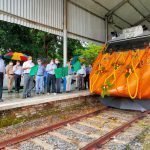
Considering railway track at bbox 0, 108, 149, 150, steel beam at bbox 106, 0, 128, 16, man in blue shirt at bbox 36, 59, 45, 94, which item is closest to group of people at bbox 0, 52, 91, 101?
man in blue shirt at bbox 36, 59, 45, 94

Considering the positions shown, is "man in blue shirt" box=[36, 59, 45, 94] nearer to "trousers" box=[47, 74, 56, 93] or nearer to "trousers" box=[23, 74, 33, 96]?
"trousers" box=[47, 74, 56, 93]

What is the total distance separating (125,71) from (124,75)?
185mm

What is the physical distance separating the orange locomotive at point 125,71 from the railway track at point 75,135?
831mm

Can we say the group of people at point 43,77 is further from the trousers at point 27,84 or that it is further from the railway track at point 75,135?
the railway track at point 75,135

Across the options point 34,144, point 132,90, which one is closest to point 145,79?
point 132,90

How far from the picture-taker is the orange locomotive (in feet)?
26.6

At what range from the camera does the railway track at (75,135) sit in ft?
17.6

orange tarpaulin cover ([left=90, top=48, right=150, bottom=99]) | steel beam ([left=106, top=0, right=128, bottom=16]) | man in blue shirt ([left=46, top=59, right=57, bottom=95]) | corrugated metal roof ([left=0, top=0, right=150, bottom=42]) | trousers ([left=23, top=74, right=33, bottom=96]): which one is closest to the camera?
orange tarpaulin cover ([left=90, top=48, right=150, bottom=99])

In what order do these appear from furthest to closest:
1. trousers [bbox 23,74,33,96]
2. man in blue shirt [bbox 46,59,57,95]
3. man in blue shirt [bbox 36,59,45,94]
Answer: man in blue shirt [bbox 46,59,57,95]
man in blue shirt [bbox 36,59,45,94]
trousers [bbox 23,74,33,96]

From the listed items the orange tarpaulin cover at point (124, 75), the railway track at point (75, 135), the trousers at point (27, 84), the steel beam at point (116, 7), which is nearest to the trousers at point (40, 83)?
the trousers at point (27, 84)

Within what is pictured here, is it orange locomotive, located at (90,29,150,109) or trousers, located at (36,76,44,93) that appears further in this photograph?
trousers, located at (36,76,44,93)

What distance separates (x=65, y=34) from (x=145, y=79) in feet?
18.7

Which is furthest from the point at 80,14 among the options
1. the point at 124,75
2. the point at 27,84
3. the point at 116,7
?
the point at 124,75

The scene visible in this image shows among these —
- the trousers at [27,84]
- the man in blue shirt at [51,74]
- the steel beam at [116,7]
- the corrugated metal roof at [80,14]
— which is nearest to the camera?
the trousers at [27,84]
